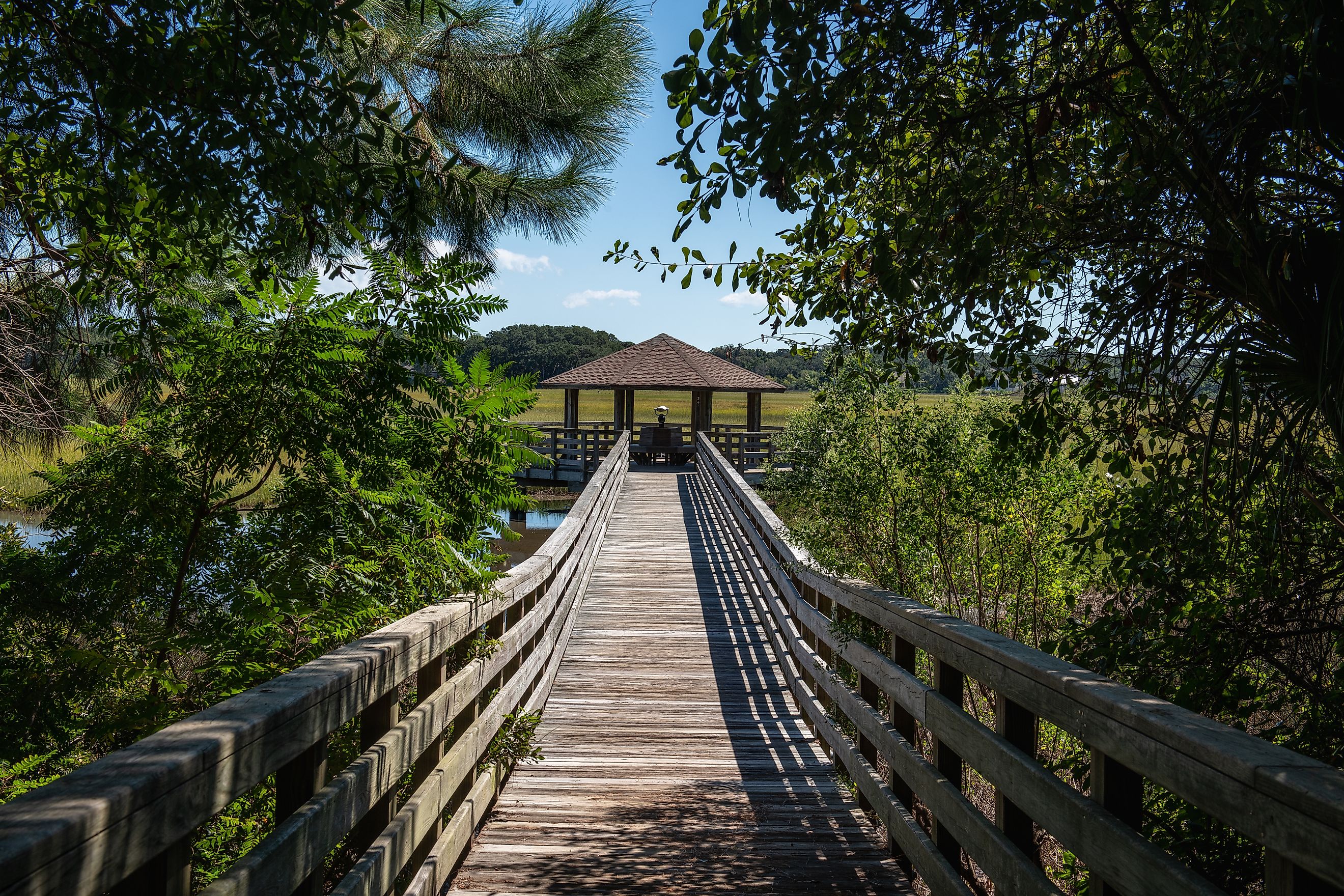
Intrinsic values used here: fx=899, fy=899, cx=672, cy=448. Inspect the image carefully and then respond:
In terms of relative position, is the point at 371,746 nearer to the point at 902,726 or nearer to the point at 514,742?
the point at 514,742

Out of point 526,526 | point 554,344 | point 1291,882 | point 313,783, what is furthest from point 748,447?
point 554,344

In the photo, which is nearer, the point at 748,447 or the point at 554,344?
the point at 748,447

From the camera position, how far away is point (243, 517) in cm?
346

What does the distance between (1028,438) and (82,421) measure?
21.7ft

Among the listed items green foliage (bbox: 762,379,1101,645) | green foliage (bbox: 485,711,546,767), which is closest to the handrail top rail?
green foliage (bbox: 485,711,546,767)

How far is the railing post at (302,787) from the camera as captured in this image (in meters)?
1.74

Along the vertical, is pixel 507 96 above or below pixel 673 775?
above

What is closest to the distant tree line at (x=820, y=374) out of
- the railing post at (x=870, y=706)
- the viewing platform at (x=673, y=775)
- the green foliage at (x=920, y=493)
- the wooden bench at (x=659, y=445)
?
the green foliage at (x=920, y=493)

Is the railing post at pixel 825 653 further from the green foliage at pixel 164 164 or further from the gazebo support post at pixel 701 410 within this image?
the gazebo support post at pixel 701 410

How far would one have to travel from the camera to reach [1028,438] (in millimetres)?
3824

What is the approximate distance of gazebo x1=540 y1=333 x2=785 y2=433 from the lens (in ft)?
82.0

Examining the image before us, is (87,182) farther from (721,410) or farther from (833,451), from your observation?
(721,410)

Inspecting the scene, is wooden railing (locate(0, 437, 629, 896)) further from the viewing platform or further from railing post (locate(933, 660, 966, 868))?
railing post (locate(933, 660, 966, 868))

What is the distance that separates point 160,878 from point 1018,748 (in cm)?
170
